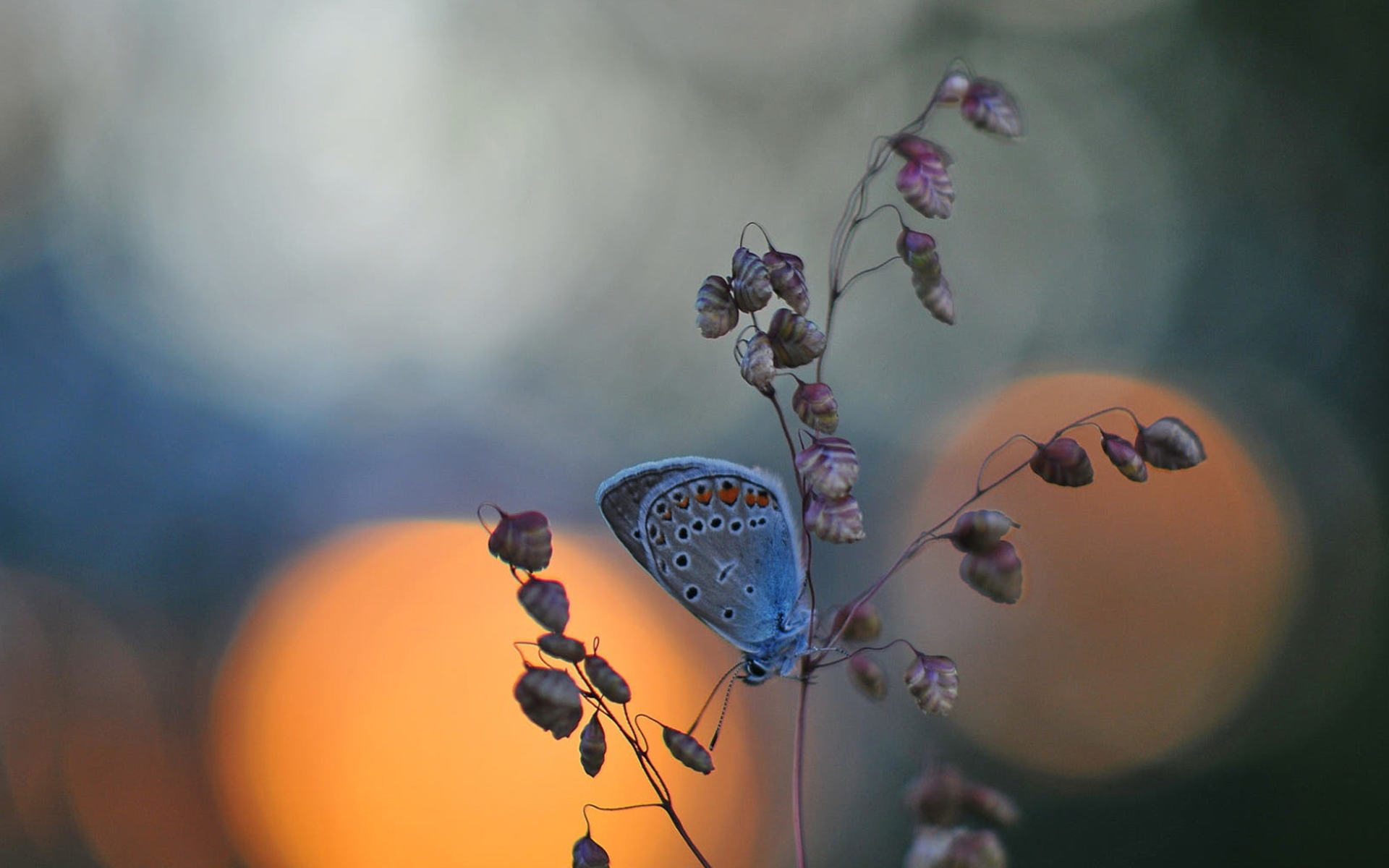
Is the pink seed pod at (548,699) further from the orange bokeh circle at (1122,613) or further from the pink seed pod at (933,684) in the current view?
the orange bokeh circle at (1122,613)

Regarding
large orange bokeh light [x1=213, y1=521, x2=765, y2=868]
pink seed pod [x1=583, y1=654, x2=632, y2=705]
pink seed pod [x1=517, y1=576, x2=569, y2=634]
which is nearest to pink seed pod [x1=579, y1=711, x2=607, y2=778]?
pink seed pod [x1=583, y1=654, x2=632, y2=705]

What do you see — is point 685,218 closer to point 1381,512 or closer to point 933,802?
point 1381,512

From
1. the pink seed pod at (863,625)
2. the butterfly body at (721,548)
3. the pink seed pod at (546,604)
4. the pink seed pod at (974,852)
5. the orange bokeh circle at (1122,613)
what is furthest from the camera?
the orange bokeh circle at (1122,613)

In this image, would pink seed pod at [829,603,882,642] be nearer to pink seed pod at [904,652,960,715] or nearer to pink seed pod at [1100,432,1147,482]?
pink seed pod at [904,652,960,715]

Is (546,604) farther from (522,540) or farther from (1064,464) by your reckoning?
(1064,464)

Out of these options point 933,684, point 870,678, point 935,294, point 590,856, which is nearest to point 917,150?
point 935,294

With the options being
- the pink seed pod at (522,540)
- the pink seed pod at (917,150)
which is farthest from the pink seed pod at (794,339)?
the pink seed pod at (522,540)
